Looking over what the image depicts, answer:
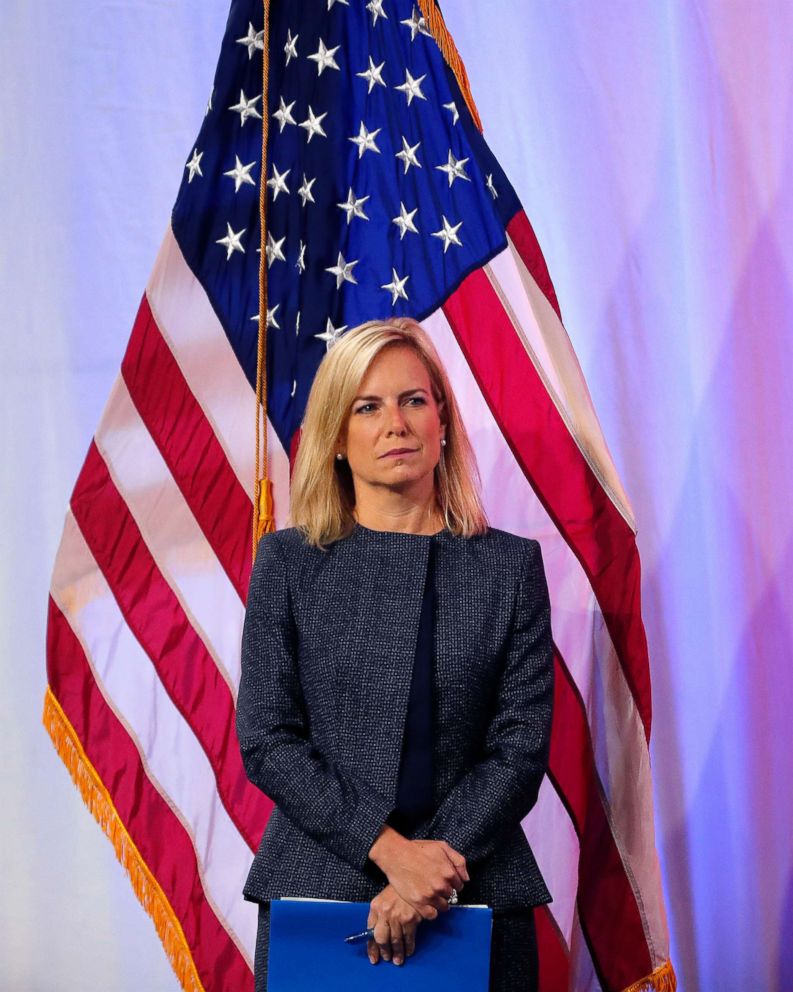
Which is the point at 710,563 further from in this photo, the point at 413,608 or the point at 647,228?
the point at 413,608

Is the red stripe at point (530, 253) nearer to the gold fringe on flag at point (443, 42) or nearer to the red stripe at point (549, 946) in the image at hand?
the gold fringe on flag at point (443, 42)

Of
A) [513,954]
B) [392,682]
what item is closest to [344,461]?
[392,682]

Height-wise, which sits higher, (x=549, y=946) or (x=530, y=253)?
(x=530, y=253)

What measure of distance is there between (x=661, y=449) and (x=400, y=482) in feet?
3.68

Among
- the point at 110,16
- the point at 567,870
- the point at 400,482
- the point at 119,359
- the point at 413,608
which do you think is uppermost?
the point at 110,16

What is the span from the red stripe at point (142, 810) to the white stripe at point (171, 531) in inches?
9.5

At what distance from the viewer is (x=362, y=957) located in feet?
4.82

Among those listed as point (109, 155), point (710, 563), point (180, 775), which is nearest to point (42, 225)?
point (109, 155)

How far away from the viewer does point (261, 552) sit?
1.70m

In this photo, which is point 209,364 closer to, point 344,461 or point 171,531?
point 171,531

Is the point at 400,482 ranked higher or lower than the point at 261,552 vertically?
higher

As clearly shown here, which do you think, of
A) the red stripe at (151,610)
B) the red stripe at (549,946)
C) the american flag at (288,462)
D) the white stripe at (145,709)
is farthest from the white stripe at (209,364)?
the red stripe at (549,946)

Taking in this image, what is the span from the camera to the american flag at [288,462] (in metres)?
2.26

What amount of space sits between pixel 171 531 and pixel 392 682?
92cm
